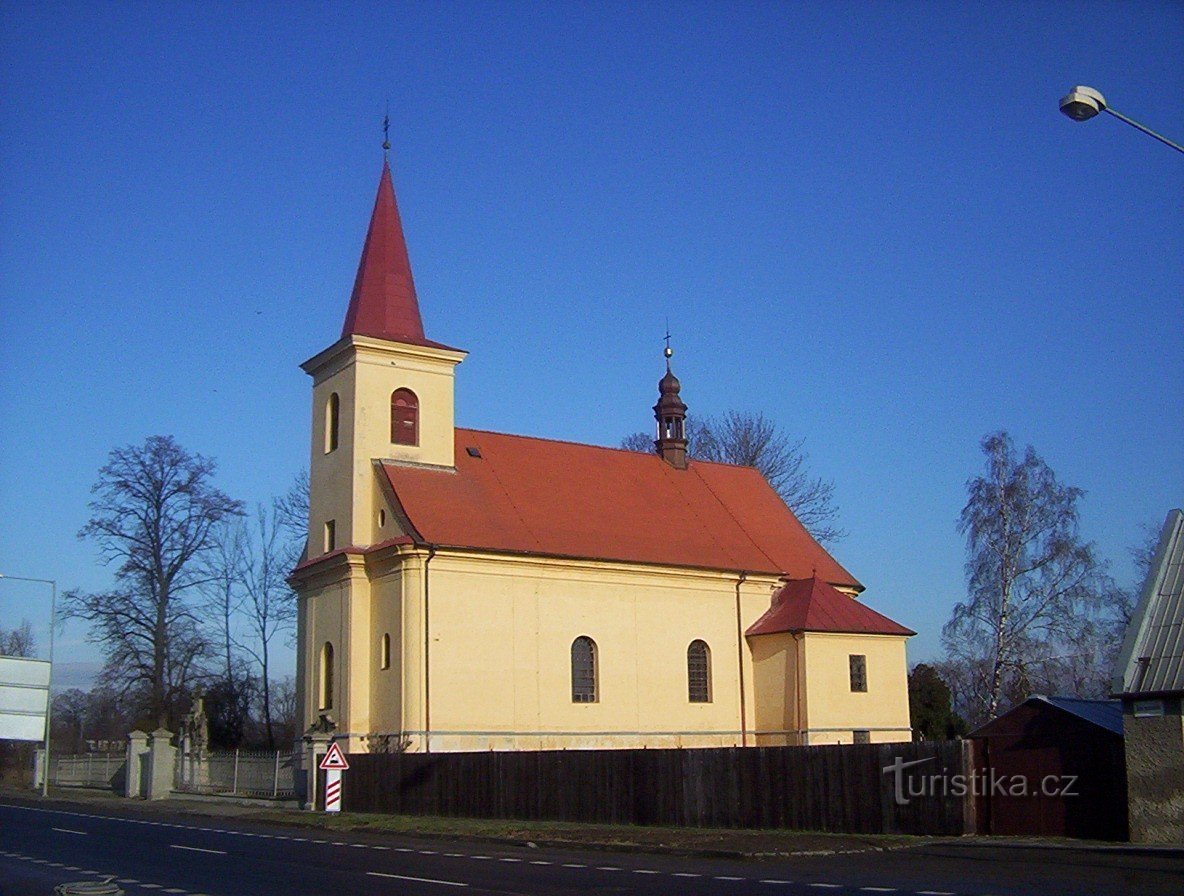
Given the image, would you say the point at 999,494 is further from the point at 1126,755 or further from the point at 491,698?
the point at 1126,755

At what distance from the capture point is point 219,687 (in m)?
52.8

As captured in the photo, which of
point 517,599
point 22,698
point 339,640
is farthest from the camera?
point 339,640

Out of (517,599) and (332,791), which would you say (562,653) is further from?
(332,791)

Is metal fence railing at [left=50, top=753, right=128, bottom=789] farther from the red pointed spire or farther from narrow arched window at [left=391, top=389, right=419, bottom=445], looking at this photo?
the red pointed spire

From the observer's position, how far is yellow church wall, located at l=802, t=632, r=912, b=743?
132 ft

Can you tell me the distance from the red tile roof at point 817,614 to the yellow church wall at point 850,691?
0.26 metres

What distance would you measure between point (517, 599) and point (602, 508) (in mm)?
5547

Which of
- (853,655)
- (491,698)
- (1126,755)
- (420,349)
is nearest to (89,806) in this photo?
(491,698)

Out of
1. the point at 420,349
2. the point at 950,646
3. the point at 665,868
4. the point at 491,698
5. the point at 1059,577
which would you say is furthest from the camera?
the point at 950,646

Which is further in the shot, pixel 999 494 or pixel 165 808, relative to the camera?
pixel 999 494

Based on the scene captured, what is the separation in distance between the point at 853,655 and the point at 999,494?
8.39 m

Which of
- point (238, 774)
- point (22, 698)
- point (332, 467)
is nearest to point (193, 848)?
point (22, 698)

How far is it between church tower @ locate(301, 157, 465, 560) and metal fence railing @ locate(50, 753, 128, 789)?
14592 mm

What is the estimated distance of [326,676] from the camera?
38219 millimetres
